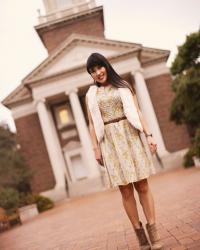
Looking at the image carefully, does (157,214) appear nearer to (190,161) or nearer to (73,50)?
(190,161)

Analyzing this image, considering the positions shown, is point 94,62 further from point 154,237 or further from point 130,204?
point 154,237

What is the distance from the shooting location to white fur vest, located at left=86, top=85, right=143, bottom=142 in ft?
15.9

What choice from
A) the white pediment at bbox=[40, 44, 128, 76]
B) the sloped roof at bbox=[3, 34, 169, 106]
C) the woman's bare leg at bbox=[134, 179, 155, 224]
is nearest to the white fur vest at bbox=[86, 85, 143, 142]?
the woman's bare leg at bbox=[134, 179, 155, 224]

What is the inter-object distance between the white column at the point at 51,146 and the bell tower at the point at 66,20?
8867mm

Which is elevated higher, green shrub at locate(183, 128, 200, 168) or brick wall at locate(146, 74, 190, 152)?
brick wall at locate(146, 74, 190, 152)

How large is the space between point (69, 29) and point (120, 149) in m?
34.3

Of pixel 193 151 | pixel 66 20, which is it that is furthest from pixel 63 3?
pixel 193 151

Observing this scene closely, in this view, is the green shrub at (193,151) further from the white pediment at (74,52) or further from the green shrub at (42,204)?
the white pediment at (74,52)

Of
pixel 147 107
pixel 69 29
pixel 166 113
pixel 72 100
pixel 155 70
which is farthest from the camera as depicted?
pixel 69 29

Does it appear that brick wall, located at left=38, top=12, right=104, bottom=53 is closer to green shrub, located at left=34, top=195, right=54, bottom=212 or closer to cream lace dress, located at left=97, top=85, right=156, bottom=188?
green shrub, located at left=34, top=195, right=54, bottom=212

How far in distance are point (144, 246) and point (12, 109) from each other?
30869 millimetres

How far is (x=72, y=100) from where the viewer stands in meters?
31.1

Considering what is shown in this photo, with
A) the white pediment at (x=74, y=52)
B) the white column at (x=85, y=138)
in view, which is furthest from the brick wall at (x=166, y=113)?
the white column at (x=85, y=138)

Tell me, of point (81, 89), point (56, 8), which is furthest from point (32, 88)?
point (56, 8)
